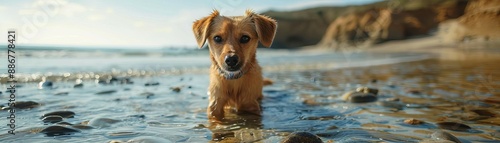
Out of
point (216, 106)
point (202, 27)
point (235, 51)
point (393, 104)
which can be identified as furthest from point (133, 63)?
point (393, 104)

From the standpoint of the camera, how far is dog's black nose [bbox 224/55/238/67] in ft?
14.4

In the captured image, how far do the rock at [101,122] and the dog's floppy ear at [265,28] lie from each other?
2214 mm

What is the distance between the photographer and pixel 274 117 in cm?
488

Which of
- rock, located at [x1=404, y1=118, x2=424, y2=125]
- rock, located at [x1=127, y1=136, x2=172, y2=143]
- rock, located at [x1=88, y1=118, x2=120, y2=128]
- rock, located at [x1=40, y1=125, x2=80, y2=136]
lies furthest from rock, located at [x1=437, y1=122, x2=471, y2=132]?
rock, located at [x1=40, y1=125, x2=80, y2=136]

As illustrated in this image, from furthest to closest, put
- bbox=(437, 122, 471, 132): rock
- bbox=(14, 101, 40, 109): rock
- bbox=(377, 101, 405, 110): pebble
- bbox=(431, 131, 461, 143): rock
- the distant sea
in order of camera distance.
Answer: the distant sea → bbox=(377, 101, 405, 110): pebble → bbox=(14, 101, 40, 109): rock → bbox=(437, 122, 471, 132): rock → bbox=(431, 131, 461, 143): rock

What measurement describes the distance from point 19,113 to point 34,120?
60cm

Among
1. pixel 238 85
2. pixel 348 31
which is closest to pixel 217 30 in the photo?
pixel 238 85

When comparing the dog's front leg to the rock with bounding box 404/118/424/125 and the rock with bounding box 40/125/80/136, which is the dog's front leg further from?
the rock with bounding box 404/118/424/125

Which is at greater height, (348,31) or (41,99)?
(348,31)

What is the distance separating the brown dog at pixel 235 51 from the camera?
4820 mm

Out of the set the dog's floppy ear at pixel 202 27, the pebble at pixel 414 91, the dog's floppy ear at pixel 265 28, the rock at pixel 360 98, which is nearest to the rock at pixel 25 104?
the dog's floppy ear at pixel 202 27

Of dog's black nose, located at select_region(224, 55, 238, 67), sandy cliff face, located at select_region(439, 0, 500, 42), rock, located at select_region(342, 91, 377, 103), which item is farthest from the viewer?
sandy cliff face, located at select_region(439, 0, 500, 42)

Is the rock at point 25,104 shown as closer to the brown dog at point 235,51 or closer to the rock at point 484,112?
the brown dog at point 235,51

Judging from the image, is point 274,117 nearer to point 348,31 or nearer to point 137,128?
point 137,128
